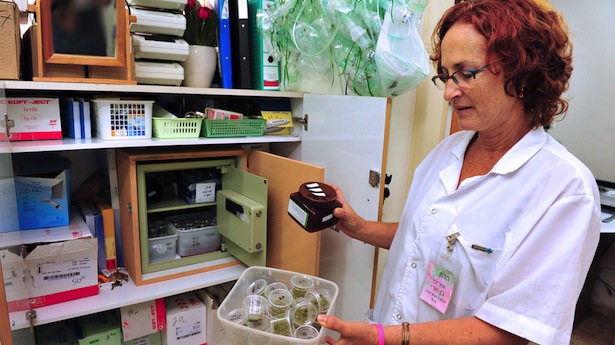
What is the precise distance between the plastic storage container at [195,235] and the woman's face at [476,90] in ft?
4.01

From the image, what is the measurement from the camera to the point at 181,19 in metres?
1.43

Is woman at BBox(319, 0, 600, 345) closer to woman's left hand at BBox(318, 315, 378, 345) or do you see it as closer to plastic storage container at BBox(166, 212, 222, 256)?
woman's left hand at BBox(318, 315, 378, 345)

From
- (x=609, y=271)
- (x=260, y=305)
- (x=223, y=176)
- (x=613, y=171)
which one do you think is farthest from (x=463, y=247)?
(x=609, y=271)

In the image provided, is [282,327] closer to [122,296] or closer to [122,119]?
[122,296]

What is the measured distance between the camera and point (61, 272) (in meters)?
1.35

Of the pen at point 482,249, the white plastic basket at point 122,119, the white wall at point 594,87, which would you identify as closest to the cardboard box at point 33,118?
the white plastic basket at point 122,119

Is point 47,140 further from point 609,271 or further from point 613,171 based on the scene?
point 609,271

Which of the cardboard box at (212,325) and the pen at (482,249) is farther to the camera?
the cardboard box at (212,325)

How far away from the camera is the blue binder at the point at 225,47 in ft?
5.18

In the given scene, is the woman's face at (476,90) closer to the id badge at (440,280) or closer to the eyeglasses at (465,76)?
the eyeglasses at (465,76)

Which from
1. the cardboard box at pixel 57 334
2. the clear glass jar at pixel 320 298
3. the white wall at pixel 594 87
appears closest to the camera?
the clear glass jar at pixel 320 298

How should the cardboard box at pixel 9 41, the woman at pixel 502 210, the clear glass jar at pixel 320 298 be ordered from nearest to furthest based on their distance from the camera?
the woman at pixel 502 210
the clear glass jar at pixel 320 298
the cardboard box at pixel 9 41

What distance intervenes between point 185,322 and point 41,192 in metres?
0.76

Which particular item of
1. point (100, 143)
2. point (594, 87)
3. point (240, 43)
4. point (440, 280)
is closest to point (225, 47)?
point (240, 43)
